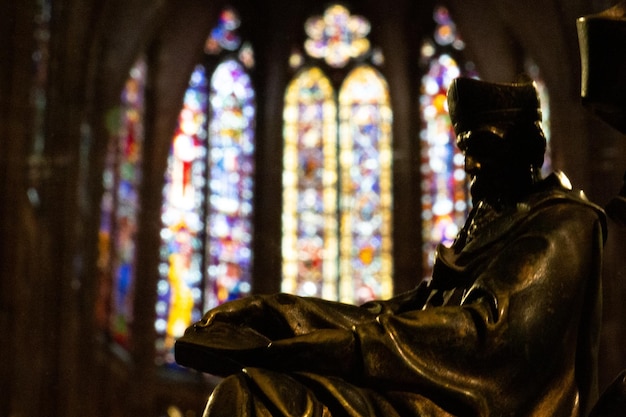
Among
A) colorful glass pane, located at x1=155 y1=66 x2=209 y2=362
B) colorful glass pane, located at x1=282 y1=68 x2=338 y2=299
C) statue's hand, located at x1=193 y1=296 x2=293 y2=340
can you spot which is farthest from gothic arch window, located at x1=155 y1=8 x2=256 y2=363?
statue's hand, located at x1=193 y1=296 x2=293 y2=340

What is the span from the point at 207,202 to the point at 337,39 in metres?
2.10

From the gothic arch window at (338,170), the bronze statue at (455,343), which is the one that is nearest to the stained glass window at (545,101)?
the gothic arch window at (338,170)

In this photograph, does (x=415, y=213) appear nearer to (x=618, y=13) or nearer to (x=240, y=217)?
(x=240, y=217)

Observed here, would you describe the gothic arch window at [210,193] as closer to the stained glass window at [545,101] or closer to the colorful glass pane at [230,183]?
the colorful glass pane at [230,183]

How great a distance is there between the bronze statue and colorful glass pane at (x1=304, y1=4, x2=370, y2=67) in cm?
1304

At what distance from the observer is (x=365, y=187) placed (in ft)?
50.4

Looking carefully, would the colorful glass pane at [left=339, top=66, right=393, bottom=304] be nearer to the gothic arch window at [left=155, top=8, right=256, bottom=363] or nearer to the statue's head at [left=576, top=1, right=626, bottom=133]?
the gothic arch window at [left=155, top=8, right=256, bottom=363]

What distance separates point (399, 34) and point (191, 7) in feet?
6.69

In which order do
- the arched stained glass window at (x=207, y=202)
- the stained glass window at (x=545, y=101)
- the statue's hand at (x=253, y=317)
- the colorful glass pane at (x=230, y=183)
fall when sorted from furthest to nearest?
the colorful glass pane at (x=230, y=183) < the arched stained glass window at (x=207, y=202) < the stained glass window at (x=545, y=101) < the statue's hand at (x=253, y=317)

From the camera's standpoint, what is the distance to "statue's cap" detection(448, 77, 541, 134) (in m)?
2.70

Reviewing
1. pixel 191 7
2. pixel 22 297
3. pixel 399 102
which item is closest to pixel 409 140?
pixel 399 102

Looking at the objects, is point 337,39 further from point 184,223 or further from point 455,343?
point 455,343

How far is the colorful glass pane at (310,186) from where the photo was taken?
15.1m

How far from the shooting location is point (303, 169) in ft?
50.8
